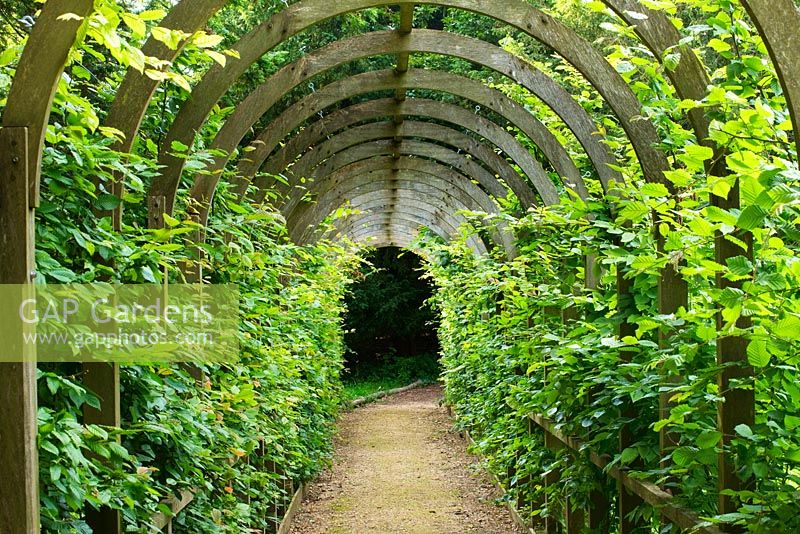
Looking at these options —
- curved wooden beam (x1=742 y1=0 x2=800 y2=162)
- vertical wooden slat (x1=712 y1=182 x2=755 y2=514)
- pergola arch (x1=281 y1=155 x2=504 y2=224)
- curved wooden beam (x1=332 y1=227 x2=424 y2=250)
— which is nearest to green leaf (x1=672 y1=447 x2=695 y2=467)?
vertical wooden slat (x1=712 y1=182 x2=755 y2=514)

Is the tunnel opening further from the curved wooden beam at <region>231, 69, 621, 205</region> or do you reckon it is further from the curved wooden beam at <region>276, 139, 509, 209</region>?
the curved wooden beam at <region>231, 69, 621, 205</region>

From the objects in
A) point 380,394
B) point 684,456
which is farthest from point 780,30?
point 380,394

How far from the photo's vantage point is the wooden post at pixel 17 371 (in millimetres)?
2369

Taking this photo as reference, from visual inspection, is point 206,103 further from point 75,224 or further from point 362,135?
point 362,135

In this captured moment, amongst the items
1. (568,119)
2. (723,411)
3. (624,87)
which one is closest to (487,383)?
(568,119)

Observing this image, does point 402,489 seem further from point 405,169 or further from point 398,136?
point 398,136

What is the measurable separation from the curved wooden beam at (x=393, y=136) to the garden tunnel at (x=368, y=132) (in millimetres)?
18

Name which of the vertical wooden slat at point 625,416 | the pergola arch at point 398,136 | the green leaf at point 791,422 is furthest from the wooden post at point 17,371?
the pergola arch at point 398,136

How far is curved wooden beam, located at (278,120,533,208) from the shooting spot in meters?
8.92

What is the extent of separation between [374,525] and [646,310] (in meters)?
5.15

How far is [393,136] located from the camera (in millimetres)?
9531

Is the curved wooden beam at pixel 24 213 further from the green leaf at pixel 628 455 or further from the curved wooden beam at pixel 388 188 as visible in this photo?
the curved wooden beam at pixel 388 188

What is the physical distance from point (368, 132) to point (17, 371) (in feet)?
24.0

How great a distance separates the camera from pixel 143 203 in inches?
177
